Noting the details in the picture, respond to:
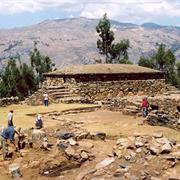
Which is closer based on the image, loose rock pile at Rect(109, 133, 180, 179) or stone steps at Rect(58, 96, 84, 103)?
loose rock pile at Rect(109, 133, 180, 179)

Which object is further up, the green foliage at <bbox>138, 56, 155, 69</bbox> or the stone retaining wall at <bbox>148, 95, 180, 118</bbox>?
the stone retaining wall at <bbox>148, 95, 180, 118</bbox>

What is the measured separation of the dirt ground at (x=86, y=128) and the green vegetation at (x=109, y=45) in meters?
30.3

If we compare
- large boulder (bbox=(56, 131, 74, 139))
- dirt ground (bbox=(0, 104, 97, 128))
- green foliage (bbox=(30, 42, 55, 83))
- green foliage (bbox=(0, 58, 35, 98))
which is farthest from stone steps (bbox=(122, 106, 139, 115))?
green foliage (bbox=(30, 42, 55, 83))

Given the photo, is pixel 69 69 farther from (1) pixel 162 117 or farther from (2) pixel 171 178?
(2) pixel 171 178

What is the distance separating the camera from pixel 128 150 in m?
16.2

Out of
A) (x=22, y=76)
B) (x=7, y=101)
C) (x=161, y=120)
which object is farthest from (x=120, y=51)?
(x=161, y=120)

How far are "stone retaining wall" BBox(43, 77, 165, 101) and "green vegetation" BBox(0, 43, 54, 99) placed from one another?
16.3m

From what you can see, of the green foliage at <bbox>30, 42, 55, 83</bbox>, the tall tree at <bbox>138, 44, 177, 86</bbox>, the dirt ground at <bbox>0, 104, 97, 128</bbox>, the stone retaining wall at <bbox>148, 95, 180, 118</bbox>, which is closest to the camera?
the dirt ground at <bbox>0, 104, 97, 128</bbox>

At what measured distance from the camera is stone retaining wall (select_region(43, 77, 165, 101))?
3500cm

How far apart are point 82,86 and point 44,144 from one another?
17.2 metres

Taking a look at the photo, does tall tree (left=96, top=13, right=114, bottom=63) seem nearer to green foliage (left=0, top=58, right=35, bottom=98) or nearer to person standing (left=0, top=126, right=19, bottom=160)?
green foliage (left=0, top=58, right=35, bottom=98)

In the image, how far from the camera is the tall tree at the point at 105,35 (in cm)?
5866

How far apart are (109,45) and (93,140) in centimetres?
4301

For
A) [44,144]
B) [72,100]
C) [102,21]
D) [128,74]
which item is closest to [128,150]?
[44,144]
